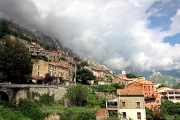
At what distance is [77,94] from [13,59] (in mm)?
16095

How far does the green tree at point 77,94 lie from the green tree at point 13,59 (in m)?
12.3

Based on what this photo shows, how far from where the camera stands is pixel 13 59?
39500 mm

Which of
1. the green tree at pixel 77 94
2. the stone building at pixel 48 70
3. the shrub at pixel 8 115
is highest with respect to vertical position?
the stone building at pixel 48 70

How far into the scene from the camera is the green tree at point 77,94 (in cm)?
3956

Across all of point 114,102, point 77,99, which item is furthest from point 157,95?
point 77,99

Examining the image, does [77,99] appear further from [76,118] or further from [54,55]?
[54,55]

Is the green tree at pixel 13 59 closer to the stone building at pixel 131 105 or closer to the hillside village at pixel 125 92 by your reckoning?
the hillside village at pixel 125 92

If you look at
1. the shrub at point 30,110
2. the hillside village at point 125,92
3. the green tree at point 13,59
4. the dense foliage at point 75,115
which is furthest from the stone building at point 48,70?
the dense foliage at point 75,115

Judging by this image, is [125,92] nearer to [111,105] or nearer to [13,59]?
[111,105]

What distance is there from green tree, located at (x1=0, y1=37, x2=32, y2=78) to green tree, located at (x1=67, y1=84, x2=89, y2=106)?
40.3 ft

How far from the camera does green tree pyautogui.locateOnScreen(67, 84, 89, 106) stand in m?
39.6

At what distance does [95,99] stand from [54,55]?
45.1 meters

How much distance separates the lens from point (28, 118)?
27.8m

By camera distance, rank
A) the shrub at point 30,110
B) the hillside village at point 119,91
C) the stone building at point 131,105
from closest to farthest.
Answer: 1. the shrub at point 30,110
2. the stone building at point 131,105
3. the hillside village at point 119,91
